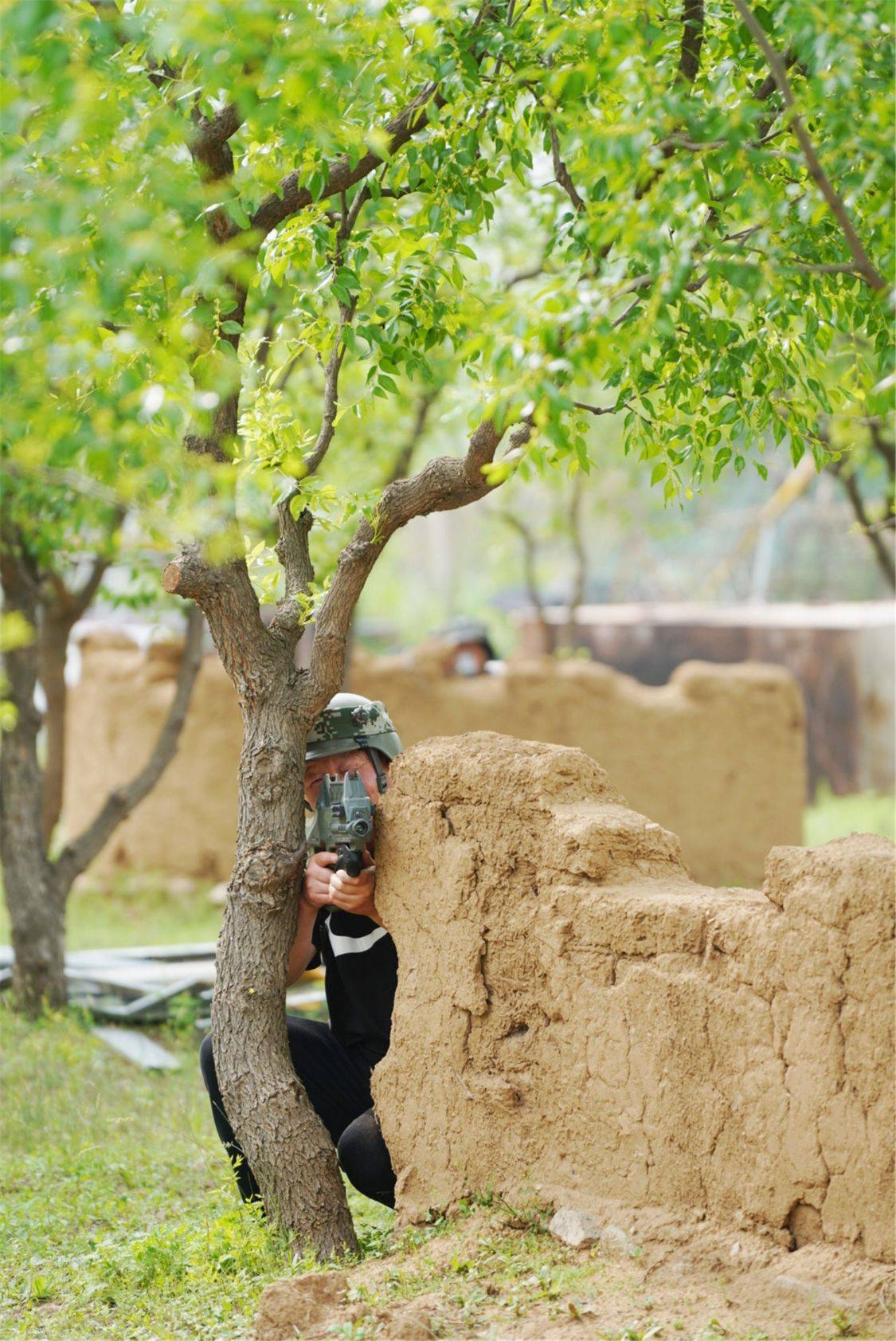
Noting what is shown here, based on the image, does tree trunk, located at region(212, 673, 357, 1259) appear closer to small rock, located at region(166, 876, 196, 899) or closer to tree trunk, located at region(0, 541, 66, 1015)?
tree trunk, located at region(0, 541, 66, 1015)

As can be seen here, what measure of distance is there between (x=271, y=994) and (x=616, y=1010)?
42.0 inches

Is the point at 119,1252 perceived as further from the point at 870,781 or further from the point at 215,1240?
the point at 870,781

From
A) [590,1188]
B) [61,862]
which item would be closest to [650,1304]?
[590,1188]

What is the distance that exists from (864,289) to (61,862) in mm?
5481

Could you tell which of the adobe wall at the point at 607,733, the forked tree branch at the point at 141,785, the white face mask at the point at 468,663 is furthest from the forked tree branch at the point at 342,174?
the white face mask at the point at 468,663

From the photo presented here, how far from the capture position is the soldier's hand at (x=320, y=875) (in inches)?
153

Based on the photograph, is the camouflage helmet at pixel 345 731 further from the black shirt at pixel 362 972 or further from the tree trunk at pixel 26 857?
the tree trunk at pixel 26 857

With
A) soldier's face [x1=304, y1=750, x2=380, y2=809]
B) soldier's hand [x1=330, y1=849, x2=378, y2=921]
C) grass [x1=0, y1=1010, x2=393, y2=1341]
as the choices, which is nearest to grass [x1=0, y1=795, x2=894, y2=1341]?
grass [x1=0, y1=1010, x2=393, y2=1341]

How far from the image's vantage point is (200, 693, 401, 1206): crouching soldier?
3.99m

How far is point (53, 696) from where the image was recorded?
949 cm

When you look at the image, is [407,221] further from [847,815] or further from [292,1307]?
[847,815]

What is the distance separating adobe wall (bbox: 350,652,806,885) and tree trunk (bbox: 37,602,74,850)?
2454 mm

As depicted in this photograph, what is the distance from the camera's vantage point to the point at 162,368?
2.96 metres

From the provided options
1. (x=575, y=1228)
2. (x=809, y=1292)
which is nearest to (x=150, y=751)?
(x=575, y=1228)
